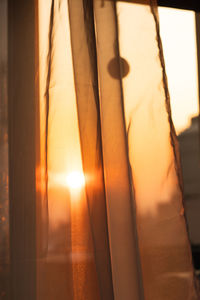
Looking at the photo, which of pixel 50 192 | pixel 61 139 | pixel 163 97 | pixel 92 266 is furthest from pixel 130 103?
pixel 92 266

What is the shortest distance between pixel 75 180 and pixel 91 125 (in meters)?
0.15

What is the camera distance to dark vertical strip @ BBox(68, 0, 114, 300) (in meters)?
0.74

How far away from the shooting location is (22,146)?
82 centimetres

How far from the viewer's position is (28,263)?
0.76 m

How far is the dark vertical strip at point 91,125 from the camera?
2.43 feet

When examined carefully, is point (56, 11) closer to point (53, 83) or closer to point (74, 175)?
point (53, 83)

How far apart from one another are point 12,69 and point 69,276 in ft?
A: 1.85

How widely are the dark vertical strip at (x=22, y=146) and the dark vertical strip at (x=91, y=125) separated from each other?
0.13 meters

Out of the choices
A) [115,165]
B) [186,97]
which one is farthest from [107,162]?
[186,97]

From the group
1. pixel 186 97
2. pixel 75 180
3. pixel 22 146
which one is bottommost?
pixel 75 180

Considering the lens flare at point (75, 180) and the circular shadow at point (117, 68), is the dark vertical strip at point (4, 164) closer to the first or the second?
the lens flare at point (75, 180)

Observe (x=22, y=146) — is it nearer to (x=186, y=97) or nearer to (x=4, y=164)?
(x=4, y=164)

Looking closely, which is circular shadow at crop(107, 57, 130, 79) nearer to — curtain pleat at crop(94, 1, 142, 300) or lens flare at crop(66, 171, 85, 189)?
curtain pleat at crop(94, 1, 142, 300)

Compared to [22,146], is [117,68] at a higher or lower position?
higher
